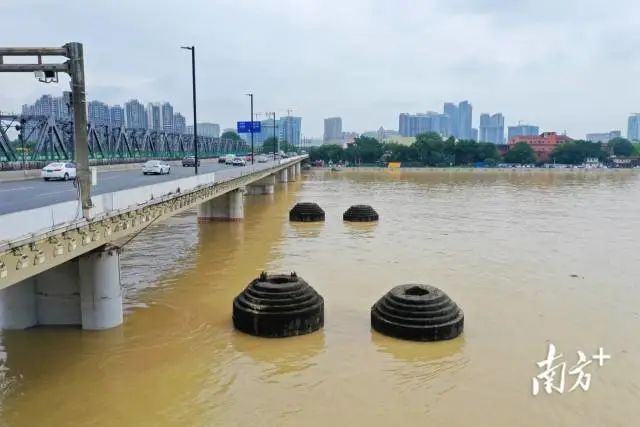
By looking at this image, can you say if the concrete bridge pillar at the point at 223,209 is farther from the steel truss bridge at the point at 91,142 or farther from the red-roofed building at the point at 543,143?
the red-roofed building at the point at 543,143

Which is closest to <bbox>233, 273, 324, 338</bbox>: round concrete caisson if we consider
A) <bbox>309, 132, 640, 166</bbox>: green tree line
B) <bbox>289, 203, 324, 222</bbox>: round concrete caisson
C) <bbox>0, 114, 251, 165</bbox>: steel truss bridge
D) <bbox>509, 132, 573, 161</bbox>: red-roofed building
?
<bbox>289, 203, 324, 222</bbox>: round concrete caisson

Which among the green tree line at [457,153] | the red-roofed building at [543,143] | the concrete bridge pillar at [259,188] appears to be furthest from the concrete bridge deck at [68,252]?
the red-roofed building at [543,143]

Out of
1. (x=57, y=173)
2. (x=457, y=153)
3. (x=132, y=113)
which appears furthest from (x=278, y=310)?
(x=457, y=153)

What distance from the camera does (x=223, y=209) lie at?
138 ft

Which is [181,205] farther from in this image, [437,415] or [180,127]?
[180,127]

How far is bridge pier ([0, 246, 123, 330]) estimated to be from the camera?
15.8m

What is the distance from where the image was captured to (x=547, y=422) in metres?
11.3

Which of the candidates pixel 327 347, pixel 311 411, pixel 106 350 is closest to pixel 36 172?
pixel 106 350

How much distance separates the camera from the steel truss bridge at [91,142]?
5181 cm

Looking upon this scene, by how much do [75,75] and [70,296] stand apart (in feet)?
22.1

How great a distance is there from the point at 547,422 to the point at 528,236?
25.5 metres

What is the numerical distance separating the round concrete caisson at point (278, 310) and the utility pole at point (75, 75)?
562cm

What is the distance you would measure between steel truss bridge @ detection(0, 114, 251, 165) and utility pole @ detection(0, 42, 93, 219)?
37.5 meters

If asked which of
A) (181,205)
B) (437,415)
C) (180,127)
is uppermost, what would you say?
(180,127)
